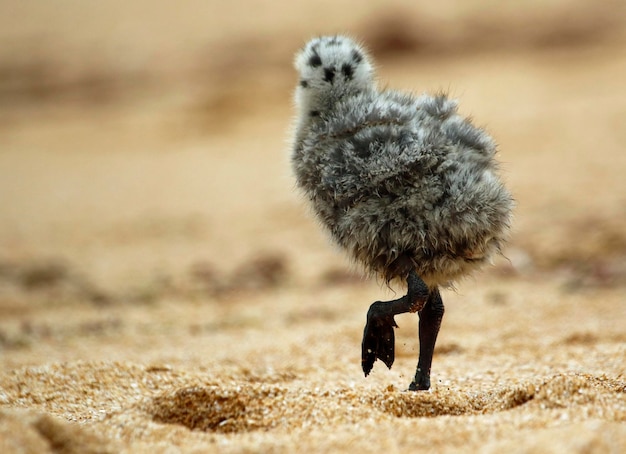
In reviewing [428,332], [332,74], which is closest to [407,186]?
[428,332]

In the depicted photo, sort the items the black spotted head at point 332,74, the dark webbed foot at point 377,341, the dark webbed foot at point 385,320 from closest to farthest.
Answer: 1. the dark webbed foot at point 385,320
2. the dark webbed foot at point 377,341
3. the black spotted head at point 332,74

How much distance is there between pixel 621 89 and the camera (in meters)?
18.3

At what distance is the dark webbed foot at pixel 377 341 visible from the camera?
4.07 metres

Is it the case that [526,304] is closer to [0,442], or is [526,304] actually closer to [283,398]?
[283,398]

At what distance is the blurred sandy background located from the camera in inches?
142

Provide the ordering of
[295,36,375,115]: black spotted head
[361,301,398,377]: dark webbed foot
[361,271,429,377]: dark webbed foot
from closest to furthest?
[361,271,429,377]: dark webbed foot, [361,301,398,377]: dark webbed foot, [295,36,375,115]: black spotted head

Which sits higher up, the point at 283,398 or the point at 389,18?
the point at 389,18

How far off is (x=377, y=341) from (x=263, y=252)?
6486 mm

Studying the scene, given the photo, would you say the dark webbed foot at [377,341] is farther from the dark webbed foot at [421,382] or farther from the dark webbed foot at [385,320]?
the dark webbed foot at [421,382]

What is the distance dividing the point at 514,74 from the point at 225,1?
14.5 metres

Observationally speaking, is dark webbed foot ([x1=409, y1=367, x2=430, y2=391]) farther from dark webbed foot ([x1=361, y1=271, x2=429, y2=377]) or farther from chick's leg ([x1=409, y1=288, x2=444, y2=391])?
dark webbed foot ([x1=361, y1=271, x2=429, y2=377])

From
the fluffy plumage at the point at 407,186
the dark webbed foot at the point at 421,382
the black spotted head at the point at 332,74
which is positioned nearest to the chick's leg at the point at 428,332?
the dark webbed foot at the point at 421,382

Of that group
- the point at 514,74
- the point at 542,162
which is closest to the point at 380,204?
the point at 542,162

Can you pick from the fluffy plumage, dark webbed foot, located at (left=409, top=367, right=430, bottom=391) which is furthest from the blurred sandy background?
the fluffy plumage
